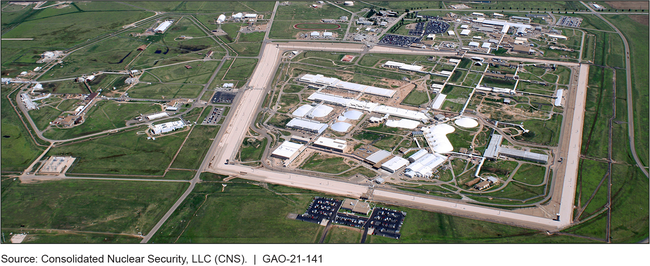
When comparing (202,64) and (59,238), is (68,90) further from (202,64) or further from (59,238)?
(59,238)

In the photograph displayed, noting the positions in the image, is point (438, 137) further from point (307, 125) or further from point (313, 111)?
point (313, 111)

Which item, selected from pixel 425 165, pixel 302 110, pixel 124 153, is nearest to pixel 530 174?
pixel 425 165

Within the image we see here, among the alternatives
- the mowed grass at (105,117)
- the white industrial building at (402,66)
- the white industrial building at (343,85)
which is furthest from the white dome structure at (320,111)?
the mowed grass at (105,117)

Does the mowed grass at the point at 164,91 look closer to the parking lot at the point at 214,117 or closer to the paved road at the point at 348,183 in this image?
the parking lot at the point at 214,117

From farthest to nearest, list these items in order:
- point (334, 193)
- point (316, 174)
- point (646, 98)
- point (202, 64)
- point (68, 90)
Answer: point (202, 64) < point (68, 90) < point (646, 98) < point (316, 174) < point (334, 193)

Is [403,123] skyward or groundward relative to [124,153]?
skyward

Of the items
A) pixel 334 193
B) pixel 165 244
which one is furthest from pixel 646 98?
pixel 165 244

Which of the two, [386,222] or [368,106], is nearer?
[386,222]
